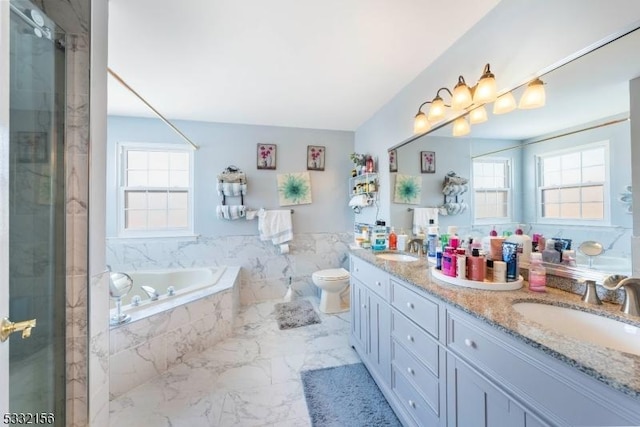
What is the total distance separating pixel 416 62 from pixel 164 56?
73.3 inches

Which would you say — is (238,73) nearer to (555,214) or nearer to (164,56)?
(164,56)

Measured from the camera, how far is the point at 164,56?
73.7 inches

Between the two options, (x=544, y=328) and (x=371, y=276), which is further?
(x=371, y=276)

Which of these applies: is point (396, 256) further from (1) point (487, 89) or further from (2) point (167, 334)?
(2) point (167, 334)

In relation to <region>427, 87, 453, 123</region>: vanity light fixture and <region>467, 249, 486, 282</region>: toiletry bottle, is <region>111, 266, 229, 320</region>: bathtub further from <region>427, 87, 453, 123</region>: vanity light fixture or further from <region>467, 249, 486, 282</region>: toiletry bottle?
<region>427, 87, 453, 123</region>: vanity light fixture

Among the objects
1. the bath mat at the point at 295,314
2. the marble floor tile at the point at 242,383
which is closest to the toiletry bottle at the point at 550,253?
the marble floor tile at the point at 242,383

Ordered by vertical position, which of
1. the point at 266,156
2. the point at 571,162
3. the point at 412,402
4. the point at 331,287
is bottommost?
the point at 412,402

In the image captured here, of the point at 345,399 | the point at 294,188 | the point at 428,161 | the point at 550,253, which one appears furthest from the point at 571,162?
the point at 294,188

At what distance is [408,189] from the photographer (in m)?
2.29

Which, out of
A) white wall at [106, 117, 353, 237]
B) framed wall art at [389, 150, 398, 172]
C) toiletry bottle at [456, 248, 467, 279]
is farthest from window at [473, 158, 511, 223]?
white wall at [106, 117, 353, 237]

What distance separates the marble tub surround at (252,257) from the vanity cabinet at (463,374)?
172 centimetres

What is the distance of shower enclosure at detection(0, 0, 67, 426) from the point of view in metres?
0.98

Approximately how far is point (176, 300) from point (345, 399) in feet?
Answer: 5.13

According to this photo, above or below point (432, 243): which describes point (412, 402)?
below
